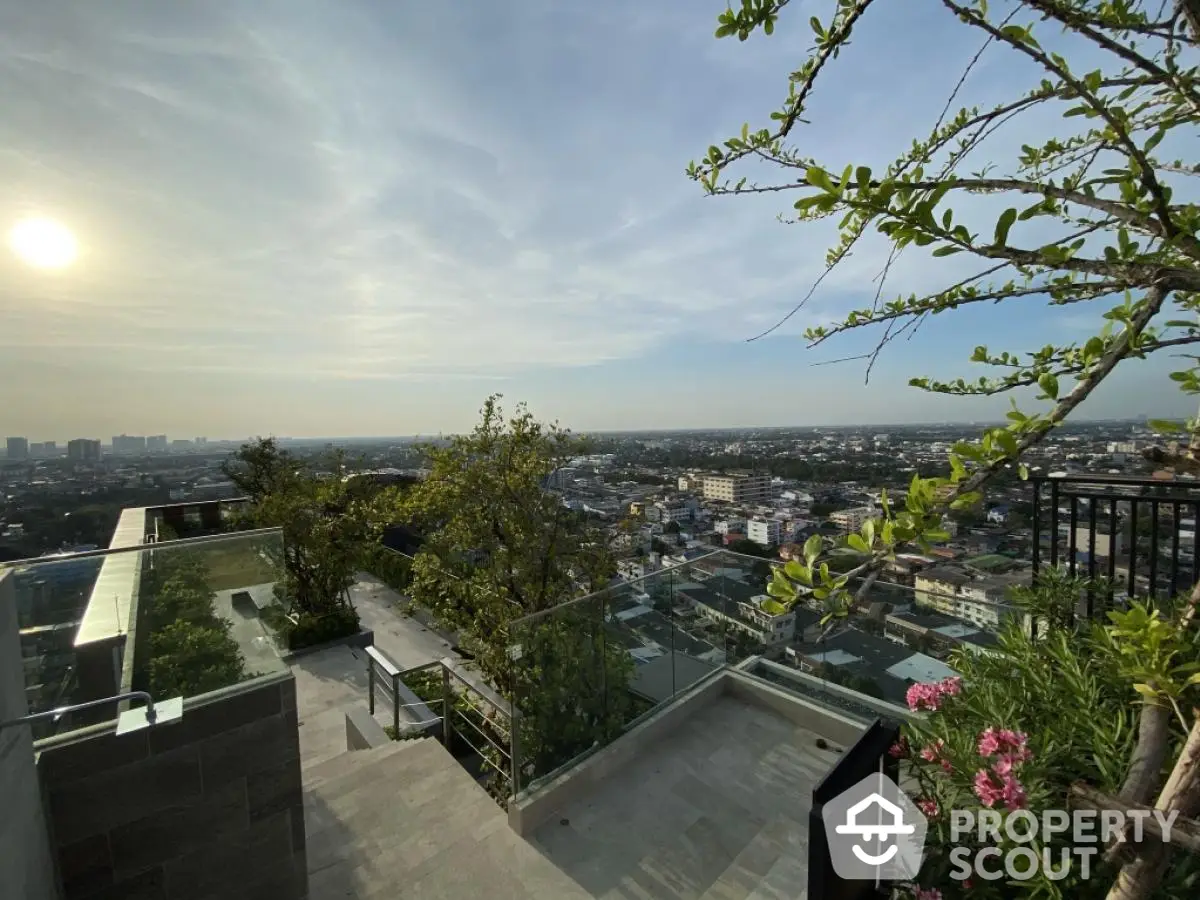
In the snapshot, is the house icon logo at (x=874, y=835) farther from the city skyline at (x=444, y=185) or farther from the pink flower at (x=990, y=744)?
the city skyline at (x=444, y=185)

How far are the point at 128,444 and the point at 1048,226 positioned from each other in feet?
62.6

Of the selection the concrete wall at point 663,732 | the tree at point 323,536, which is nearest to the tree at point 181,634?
the concrete wall at point 663,732

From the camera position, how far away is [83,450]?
11156 millimetres

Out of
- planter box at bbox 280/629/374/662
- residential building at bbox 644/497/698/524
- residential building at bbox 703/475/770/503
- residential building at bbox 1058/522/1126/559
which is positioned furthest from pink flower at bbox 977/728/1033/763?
planter box at bbox 280/629/374/662

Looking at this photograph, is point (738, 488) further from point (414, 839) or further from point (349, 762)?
point (414, 839)

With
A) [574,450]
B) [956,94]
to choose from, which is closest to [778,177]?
[956,94]

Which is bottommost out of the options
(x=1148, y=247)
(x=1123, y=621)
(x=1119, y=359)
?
(x=1123, y=621)

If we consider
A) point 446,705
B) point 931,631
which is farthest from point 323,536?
point 931,631

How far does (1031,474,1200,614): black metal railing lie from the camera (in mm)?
2123

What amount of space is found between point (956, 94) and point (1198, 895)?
2095mm

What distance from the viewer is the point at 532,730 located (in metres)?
3.03

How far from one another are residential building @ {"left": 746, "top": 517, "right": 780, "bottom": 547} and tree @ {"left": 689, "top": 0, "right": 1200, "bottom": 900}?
3.47 meters

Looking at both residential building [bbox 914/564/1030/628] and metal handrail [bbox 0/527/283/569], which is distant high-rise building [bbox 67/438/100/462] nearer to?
metal handrail [bbox 0/527/283/569]

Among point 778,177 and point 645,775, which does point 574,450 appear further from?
point 778,177
